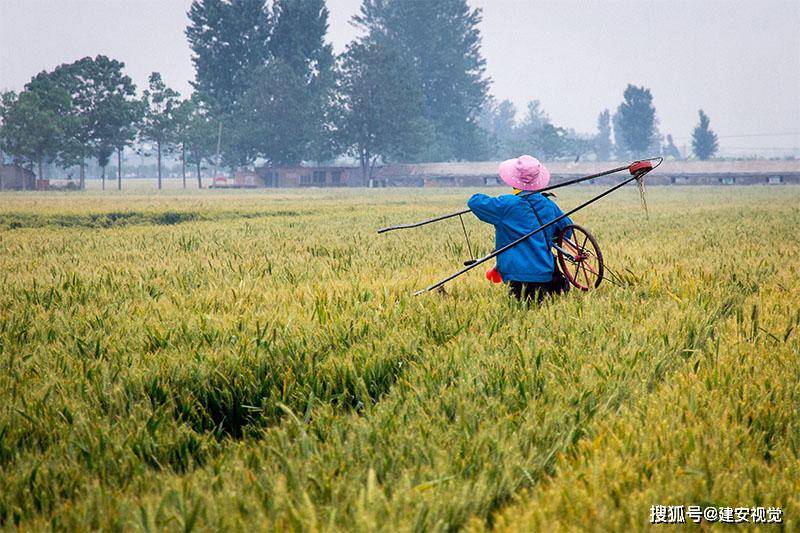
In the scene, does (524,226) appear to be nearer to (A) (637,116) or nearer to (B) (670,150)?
(A) (637,116)

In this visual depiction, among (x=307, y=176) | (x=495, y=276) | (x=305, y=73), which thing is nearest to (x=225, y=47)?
(x=305, y=73)

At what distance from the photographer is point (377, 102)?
244 ft

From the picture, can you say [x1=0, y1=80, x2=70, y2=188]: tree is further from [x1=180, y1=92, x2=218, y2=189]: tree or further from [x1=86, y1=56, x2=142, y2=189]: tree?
[x1=180, y1=92, x2=218, y2=189]: tree

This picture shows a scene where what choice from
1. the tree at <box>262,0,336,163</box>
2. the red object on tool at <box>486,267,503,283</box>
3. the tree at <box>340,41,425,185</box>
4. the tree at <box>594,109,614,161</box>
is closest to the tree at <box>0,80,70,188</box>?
the tree at <box>262,0,336,163</box>

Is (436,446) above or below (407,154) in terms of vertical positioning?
below

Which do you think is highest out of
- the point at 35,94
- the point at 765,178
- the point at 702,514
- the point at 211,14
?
the point at 211,14

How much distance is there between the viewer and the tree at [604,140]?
477ft

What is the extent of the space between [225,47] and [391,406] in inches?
3127

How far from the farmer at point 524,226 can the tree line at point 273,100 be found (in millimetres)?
61656

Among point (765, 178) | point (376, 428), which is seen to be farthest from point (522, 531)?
point (765, 178)

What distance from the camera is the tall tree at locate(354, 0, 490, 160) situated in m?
88.2

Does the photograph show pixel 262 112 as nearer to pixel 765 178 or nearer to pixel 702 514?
pixel 765 178

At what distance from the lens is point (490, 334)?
4309mm

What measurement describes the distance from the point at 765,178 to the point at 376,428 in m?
84.8
